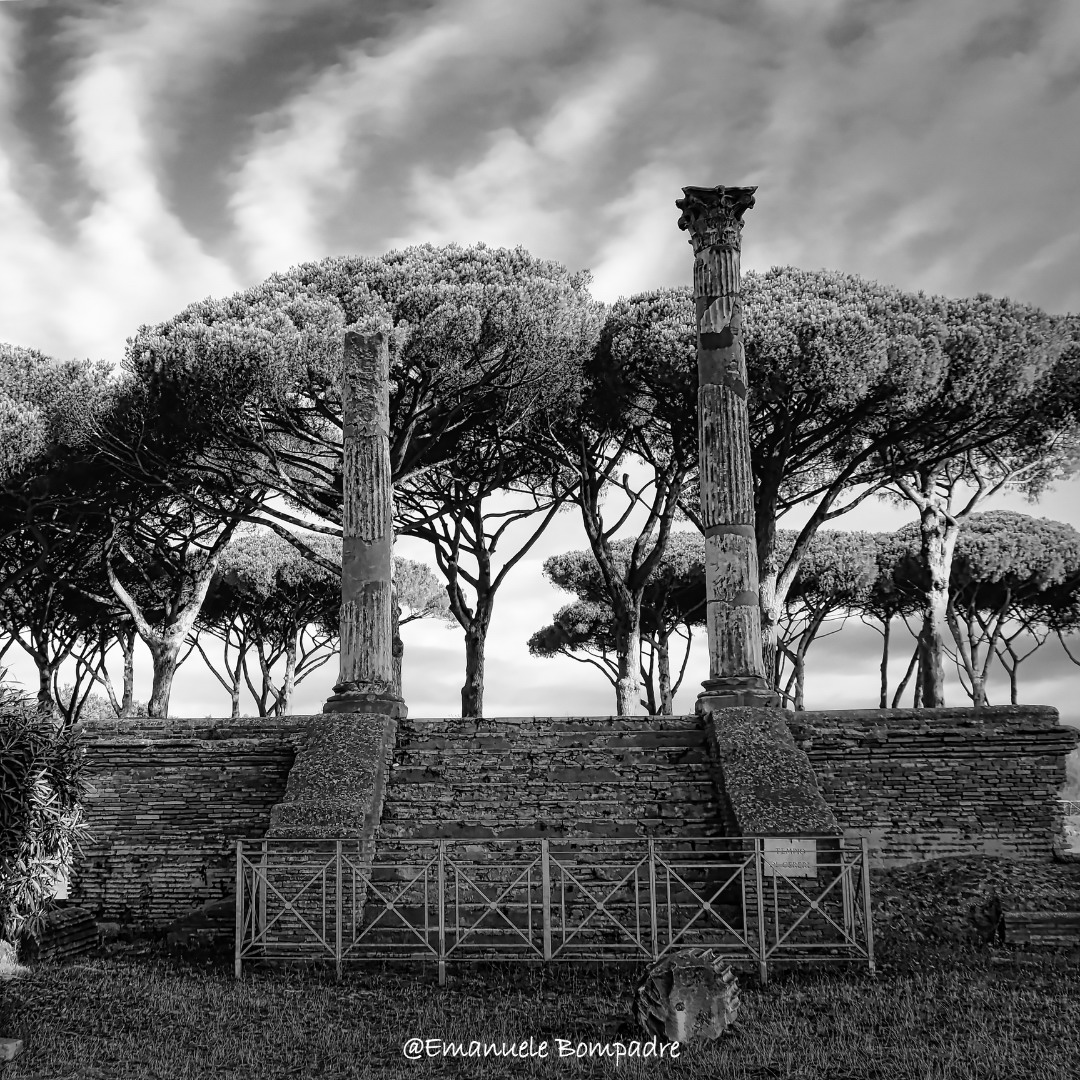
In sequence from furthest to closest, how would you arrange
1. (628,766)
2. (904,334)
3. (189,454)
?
(189,454), (904,334), (628,766)

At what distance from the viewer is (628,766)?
12727mm

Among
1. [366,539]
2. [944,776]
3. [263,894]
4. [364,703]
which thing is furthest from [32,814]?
[944,776]

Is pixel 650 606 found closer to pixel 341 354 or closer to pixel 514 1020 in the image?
pixel 341 354

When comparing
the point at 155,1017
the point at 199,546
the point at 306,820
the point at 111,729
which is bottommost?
the point at 155,1017

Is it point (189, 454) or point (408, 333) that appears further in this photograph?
point (189, 454)

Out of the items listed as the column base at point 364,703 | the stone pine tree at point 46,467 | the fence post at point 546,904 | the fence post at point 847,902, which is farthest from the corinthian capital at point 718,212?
the stone pine tree at point 46,467

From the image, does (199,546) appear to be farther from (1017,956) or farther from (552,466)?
(1017,956)

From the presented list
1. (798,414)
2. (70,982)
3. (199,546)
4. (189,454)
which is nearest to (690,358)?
(798,414)

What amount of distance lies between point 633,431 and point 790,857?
13256 millimetres

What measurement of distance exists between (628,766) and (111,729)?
639 centimetres

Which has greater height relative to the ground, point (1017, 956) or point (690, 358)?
point (690, 358)

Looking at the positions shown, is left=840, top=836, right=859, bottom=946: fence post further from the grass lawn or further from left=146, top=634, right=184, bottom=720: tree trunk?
left=146, top=634, right=184, bottom=720: tree trunk

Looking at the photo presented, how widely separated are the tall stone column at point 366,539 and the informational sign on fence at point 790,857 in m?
5.35

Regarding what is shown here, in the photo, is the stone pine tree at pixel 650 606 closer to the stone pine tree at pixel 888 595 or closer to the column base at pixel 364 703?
the stone pine tree at pixel 888 595
